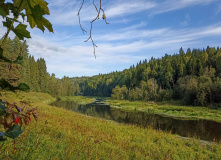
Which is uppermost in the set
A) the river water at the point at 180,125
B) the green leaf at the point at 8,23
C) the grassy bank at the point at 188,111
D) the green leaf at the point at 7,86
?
the green leaf at the point at 8,23

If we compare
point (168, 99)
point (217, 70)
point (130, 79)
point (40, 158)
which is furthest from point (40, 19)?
point (130, 79)

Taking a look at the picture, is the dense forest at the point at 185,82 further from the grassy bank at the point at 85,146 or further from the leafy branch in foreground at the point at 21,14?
the leafy branch in foreground at the point at 21,14

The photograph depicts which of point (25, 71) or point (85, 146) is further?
point (25, 71)

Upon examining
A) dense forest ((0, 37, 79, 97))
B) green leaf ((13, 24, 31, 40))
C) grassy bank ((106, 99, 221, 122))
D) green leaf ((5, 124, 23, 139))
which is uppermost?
dense forest ((0, 37, 79, 97))

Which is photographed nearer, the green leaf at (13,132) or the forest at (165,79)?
the green leaf at (13,132)

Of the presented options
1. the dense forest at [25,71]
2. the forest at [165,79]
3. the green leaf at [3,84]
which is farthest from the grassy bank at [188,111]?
the green leaf at [3,84]

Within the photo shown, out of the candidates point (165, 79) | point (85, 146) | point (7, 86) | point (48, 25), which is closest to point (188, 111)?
point (85, 146)

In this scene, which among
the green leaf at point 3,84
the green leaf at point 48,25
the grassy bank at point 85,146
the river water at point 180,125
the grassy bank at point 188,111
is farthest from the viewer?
the grassy bank at point 188,111

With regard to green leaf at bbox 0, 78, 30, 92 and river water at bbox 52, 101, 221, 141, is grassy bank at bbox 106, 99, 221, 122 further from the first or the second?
green leaf at bbox 0, 78, 30, 92

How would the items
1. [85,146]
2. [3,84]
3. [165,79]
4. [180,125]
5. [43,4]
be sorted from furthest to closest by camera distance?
[165,79], [180,125], [85,146], [43,4], [3,84]

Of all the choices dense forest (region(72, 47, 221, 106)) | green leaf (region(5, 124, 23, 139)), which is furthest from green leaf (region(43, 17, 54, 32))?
dense forest (region(72, 47, 221, 106))

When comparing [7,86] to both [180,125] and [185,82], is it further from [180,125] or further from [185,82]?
[185,82]

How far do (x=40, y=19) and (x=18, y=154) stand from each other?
2.57 metres

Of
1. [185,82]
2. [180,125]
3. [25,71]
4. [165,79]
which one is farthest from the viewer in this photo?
[165,79]
